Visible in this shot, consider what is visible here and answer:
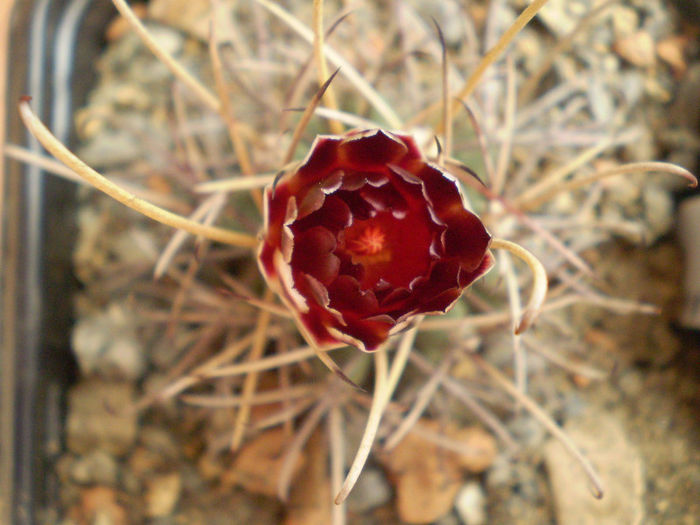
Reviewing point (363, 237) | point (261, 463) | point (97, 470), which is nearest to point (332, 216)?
point (363, 237)

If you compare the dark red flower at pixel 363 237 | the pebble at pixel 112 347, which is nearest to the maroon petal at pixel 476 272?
the dark red flower at pixel 363 237

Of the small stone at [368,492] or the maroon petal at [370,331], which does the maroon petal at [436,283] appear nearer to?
the maroon petal at [370,331]

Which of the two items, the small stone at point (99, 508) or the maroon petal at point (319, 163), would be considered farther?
the small stone at point (99, 508)

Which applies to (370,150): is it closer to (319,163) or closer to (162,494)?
(319,163)

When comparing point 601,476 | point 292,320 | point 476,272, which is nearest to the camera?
point 476,272

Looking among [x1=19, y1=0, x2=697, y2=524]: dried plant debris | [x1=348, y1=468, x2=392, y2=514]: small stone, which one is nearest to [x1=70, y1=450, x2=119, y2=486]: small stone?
[x1=19, y1=0, x2=697, y2=524]: dried plant debris

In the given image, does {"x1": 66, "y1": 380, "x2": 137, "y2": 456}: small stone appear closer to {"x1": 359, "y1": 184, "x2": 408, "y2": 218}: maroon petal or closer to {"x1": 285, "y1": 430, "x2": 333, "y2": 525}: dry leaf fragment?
{"x1": 285, "y1": 430, "x2": 333, "y2": 525}: dry leaf fragment
